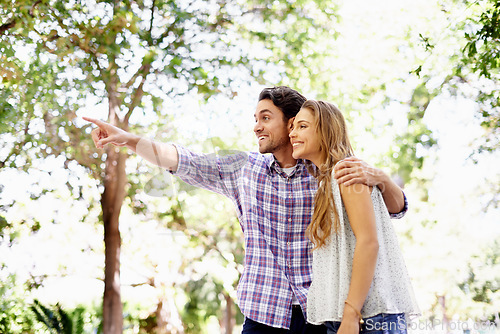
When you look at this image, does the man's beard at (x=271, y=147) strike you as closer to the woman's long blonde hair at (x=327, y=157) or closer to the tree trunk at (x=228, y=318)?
the woman's long blonde hair at (x=327, y=157)

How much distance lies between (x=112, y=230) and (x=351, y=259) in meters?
4.32

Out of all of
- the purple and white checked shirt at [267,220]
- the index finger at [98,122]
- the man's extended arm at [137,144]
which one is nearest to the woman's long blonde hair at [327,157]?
the purple and white checked shirt at [267,220]

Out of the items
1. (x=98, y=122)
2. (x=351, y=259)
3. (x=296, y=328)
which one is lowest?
(x=296, y=328)

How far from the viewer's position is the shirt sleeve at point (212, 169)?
4.46ft

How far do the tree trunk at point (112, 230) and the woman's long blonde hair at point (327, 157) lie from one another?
4037mm

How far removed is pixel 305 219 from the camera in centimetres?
133

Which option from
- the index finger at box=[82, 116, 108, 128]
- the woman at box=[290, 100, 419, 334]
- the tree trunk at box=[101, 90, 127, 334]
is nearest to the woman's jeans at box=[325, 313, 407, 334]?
the woman at box=[290, 100, 419, 334]

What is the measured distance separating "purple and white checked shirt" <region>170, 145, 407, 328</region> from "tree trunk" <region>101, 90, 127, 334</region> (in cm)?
378

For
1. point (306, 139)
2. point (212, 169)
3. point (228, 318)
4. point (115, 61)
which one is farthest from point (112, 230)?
point (306, 139)

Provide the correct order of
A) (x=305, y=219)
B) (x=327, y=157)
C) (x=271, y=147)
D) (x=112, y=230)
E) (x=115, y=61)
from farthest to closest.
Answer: (x=112, y=230), (x=115, y=61), (x=271, y=147), (x=305, y=219), (x=327, y=157)

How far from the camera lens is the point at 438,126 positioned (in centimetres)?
594

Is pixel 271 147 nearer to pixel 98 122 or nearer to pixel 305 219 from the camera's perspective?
pixel 305 219

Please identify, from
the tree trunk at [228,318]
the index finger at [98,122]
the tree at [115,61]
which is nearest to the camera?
the index finger at [98,122]

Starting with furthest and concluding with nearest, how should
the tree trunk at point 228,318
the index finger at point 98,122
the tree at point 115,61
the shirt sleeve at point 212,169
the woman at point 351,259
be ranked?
1. the tree trunk at point 228,318
2. the tree at point 115,61
3. the shirt sleeve at point 212,169
4. the index finger at point 98,122
5. the woman at point 351,259
